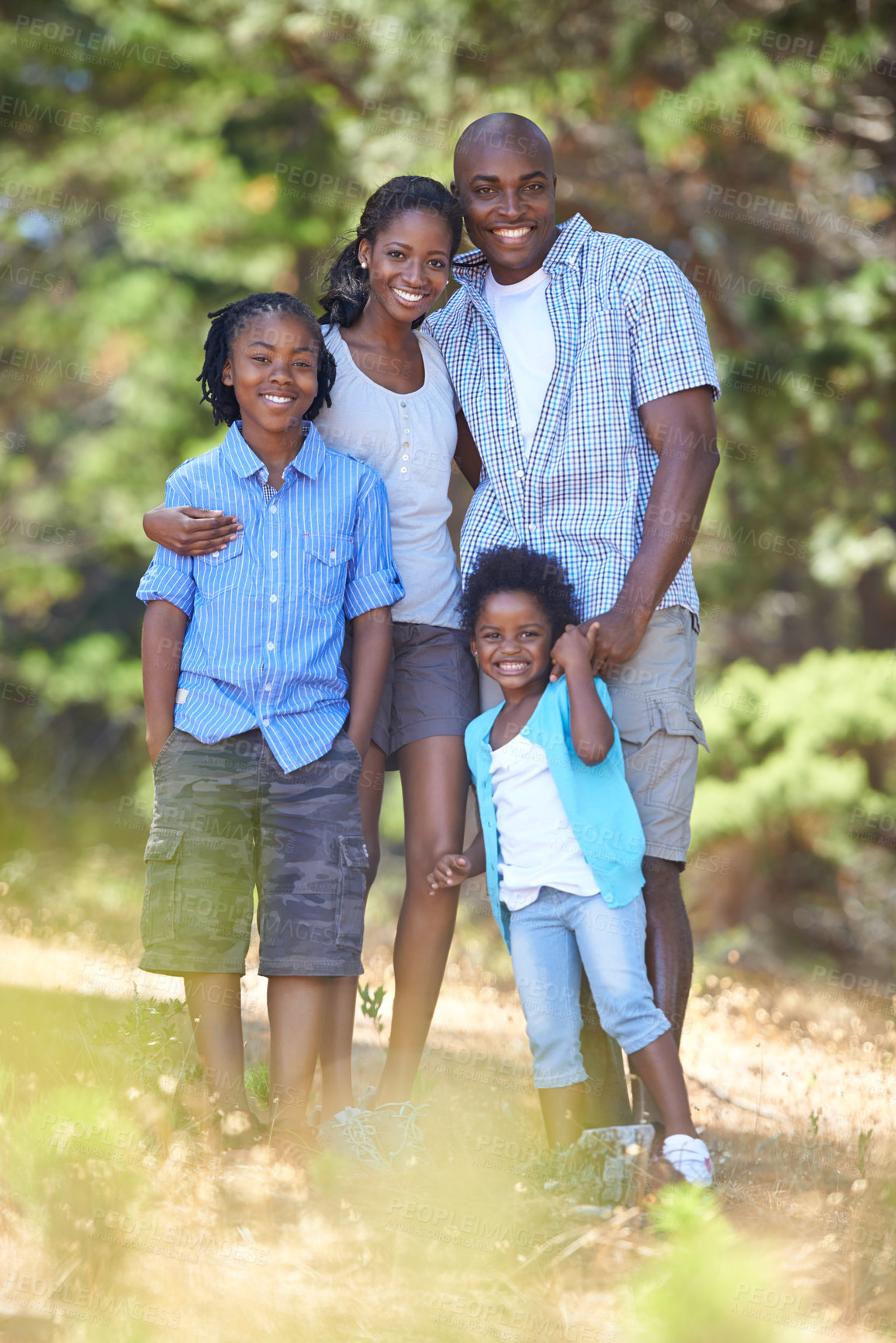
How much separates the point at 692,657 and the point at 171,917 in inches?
53.3

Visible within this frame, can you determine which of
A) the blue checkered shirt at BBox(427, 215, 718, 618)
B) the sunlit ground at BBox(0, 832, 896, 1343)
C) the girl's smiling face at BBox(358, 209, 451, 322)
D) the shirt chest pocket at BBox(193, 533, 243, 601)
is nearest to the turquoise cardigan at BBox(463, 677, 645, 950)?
the blue checkered shirt at BBox(427, 215, 718, 618)

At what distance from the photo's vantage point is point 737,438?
8.29m

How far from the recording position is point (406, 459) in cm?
304

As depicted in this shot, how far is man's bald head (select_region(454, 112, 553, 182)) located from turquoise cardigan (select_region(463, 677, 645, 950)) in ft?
4.03

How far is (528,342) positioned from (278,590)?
875mm

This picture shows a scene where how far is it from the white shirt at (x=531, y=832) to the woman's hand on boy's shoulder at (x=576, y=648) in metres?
0.20

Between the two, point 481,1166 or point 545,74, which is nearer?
point 481,1166

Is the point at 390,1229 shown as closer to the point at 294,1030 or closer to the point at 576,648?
the point at 294,1030

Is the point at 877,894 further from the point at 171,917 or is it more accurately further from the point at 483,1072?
the point at 171,917

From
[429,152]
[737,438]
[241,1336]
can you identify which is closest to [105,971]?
[241,1336]

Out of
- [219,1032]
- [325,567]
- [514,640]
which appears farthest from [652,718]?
[219,1032]

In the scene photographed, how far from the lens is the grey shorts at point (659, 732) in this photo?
2895 millimetres

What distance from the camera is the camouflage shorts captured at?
8.84 ft

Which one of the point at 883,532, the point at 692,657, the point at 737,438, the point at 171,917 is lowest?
the point at 171,917
